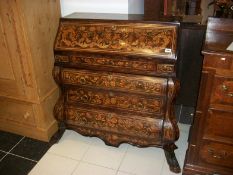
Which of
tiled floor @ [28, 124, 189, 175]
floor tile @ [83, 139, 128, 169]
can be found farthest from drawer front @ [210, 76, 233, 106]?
floor tile @ [83, 139, 128, 169]

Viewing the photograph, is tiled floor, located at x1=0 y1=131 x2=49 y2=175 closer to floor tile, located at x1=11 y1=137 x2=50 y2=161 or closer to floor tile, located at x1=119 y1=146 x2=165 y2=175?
floor tile, located at x1=11 y1=137 x2=50 y2=161

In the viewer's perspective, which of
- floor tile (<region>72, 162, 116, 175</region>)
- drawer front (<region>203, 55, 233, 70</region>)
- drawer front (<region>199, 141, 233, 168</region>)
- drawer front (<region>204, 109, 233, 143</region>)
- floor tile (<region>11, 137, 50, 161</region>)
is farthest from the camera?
floor tile (<region>11, 137, 50, 161</region>)

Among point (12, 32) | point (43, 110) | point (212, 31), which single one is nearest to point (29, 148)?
point (43, 110)

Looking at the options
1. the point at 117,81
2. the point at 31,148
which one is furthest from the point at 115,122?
the point at 31,148

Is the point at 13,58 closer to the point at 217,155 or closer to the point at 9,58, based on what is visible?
the point at 9,58

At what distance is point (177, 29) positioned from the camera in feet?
5.32

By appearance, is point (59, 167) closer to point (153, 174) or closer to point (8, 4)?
point (153, 174)

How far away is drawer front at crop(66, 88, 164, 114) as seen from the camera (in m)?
1.78

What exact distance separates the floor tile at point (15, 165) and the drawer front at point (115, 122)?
0.48 meters

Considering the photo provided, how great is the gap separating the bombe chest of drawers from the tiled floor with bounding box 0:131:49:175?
455mm

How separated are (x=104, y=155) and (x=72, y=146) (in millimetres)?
320

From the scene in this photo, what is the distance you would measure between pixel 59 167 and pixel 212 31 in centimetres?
159

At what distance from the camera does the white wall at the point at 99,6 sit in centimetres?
202

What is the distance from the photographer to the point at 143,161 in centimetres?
201
